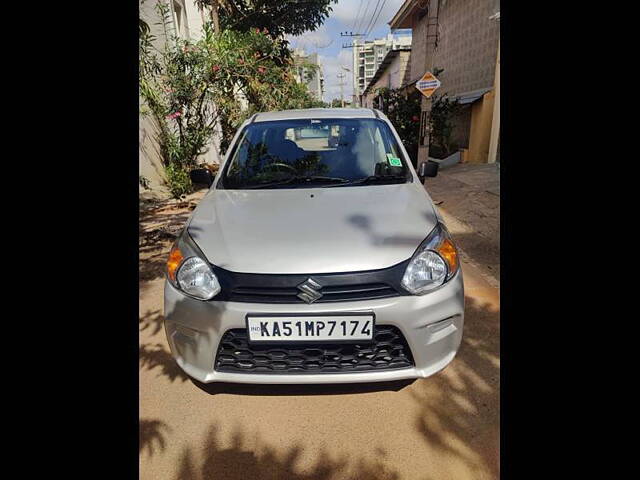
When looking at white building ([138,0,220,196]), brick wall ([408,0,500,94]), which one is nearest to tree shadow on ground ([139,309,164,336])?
white building ([138,0,220,196])

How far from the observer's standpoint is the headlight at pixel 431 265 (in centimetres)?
166

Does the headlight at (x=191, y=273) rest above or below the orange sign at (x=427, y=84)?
below

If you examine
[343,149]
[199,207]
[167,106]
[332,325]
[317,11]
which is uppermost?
[317,11]

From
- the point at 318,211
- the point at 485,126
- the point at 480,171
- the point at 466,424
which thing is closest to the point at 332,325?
the point at 318,211

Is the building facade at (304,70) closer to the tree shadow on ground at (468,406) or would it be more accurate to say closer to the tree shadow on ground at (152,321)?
the tree shadow on ground at (152,321)

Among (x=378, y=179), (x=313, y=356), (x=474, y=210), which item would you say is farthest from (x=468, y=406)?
(x=474, y=210)

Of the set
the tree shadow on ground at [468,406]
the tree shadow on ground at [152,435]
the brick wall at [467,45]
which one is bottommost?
the tree shadow on ground at [152,435]

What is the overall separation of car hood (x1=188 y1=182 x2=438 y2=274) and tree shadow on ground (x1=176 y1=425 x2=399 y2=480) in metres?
0.86

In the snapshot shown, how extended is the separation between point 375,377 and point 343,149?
1695 mm

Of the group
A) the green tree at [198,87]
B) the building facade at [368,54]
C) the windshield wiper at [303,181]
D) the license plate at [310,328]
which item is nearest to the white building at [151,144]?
the green tree at [198,87]

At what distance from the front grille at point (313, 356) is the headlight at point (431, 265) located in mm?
238

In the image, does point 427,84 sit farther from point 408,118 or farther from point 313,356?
point 313,356
